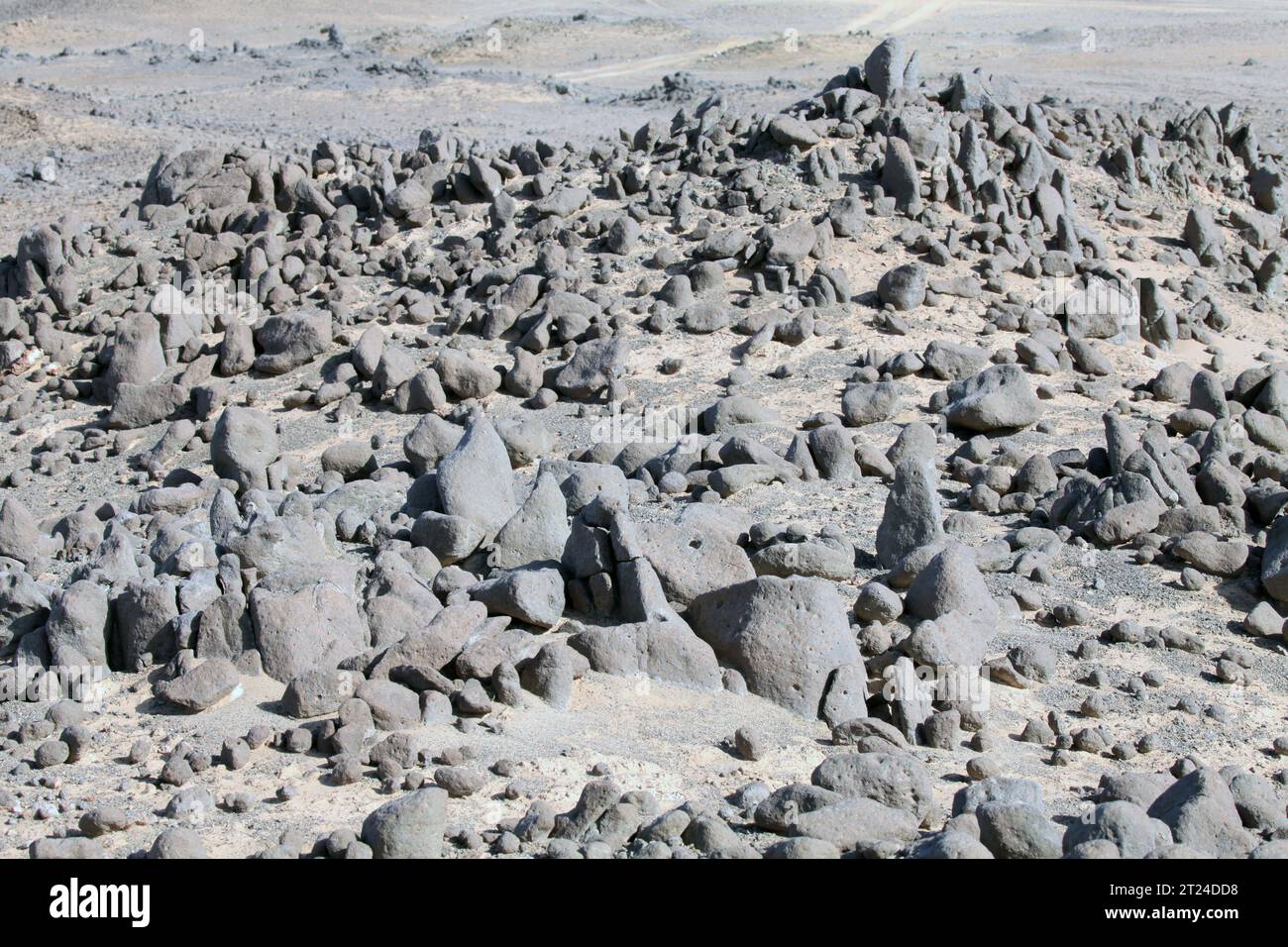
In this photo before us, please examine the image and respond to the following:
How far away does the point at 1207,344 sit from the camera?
30.8ft

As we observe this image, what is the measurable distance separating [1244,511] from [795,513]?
2.08 metres

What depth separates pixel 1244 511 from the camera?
20.8ft

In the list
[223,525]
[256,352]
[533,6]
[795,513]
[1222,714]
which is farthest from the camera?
[533,6]

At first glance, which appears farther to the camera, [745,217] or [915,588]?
[745,217]

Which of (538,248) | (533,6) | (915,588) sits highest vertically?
(533,6)

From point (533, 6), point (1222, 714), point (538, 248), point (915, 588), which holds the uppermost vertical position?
point (533, 6)

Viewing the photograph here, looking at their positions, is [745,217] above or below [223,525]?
above

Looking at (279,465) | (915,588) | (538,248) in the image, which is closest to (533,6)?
(538,248)

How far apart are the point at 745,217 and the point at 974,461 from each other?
10.2ft
